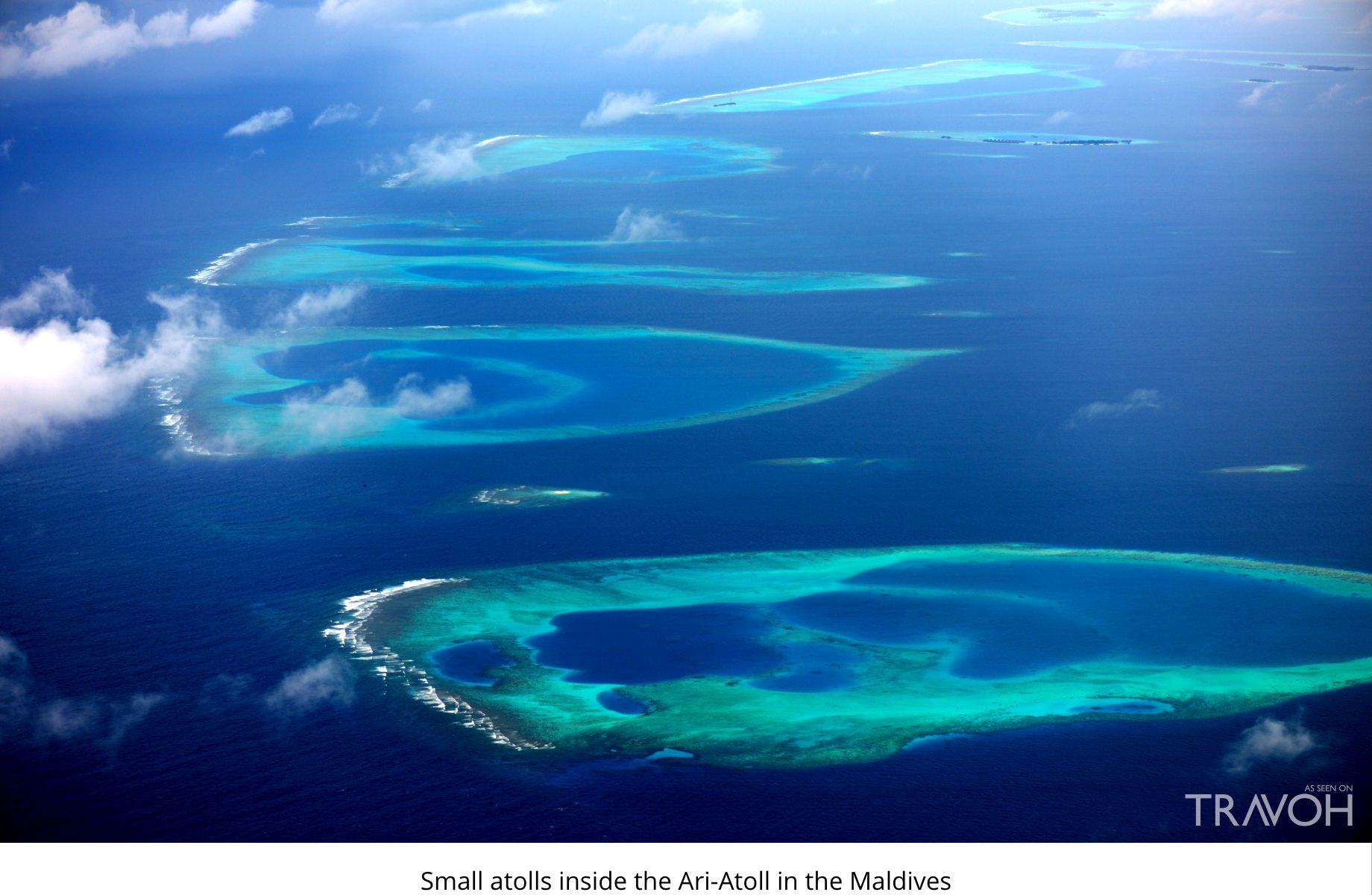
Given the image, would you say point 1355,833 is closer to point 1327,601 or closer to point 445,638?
point 1327,601

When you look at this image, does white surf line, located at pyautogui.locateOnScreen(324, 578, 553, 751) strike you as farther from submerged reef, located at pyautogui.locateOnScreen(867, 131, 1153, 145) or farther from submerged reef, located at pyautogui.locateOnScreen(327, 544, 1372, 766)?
submerged reef, located at pyautogui.locateOnScreen(867, 131, 1153, 145)

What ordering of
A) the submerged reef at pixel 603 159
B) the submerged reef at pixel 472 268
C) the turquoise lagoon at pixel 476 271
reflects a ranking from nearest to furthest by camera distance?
the turquoise lagoon at pixel 476 271
the submerged reef at pixel 472 268
the submerged reef at pixel 603 159

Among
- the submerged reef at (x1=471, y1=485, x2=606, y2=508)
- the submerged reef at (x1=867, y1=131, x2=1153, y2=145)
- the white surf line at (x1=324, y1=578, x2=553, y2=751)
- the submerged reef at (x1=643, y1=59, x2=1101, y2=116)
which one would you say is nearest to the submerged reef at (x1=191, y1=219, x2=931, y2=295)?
the submerged reef at (x1=471, y1=485, x2=606, y2=508)

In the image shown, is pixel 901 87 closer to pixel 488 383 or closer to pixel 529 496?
pixel 488 383

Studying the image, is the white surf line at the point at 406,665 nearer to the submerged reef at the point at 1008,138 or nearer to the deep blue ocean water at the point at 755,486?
the deep blue ocean water at the point at 755,486

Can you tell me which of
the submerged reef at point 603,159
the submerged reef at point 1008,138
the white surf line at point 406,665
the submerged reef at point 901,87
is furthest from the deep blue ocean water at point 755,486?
the submerged reef at point 901,87
